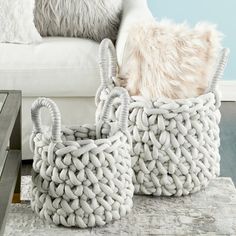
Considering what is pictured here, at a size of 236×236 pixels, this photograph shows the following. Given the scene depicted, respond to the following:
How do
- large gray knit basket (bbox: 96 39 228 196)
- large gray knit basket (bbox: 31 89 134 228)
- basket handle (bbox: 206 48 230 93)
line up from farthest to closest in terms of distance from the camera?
1. basket handle (bbox: 206 48 230 93)
2. large gray knit basket (bbox: 96 39 228 196)
3. large gray knit basket (bbox: 31 89 134 228)

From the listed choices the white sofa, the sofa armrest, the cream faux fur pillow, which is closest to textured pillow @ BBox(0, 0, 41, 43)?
the white sofa

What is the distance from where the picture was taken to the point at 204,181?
2180 mm

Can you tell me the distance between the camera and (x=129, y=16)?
2.88m

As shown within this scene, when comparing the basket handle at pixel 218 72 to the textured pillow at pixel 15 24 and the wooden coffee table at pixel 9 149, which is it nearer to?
the wooden coffee table at pixel 9 149

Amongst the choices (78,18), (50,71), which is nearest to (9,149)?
(50,71)

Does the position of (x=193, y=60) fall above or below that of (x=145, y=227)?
above

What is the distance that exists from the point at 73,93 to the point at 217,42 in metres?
0.70

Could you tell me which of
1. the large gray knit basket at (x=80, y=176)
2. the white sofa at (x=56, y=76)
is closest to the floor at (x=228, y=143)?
the white sofa at (x=56, y=76)

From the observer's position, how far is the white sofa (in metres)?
2.65

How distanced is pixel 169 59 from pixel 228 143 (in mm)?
1106

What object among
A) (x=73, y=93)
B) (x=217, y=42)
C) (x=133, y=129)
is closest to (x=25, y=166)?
(x=73, y=93)

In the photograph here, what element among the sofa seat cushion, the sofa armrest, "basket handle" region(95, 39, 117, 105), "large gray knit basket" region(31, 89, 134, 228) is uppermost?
the sofa armrest

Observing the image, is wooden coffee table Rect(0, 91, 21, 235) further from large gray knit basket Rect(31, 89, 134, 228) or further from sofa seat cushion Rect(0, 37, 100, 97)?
sofa seat cushion Rect(0, 37, 100, 97)

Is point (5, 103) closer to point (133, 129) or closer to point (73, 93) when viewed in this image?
point (133, 129)
